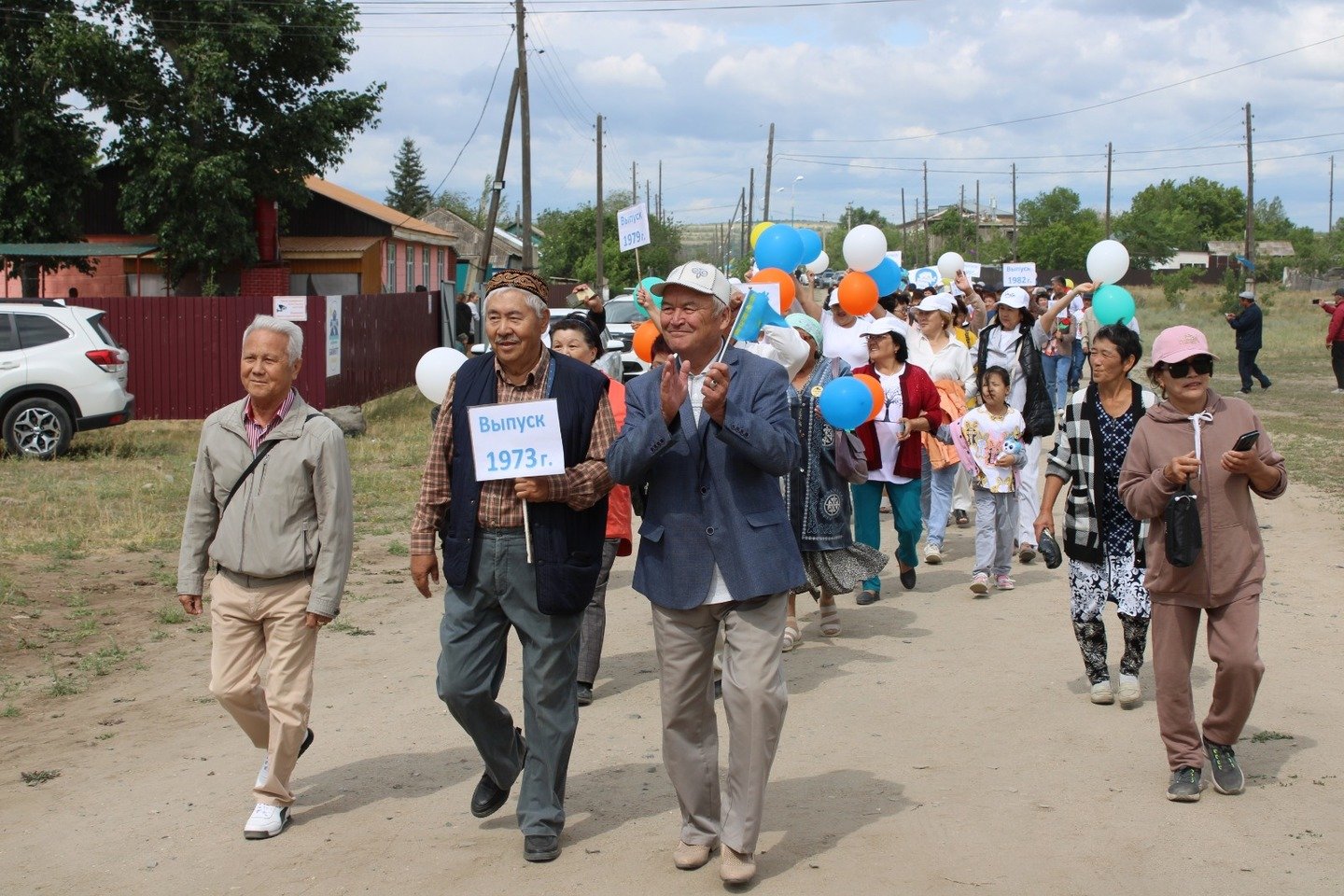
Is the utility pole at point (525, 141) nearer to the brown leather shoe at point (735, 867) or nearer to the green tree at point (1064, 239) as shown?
the brown leather shoe at point (735, 867)

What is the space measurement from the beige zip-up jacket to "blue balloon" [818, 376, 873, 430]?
114 inches

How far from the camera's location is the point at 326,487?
5117mm

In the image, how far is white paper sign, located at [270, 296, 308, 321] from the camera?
19.4 meters

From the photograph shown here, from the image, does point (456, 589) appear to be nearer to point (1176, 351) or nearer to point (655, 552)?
point (655, 552)

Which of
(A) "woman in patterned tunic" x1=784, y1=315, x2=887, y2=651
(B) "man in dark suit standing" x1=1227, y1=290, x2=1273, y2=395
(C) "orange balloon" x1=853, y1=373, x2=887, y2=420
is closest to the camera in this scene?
(A) "woman in patterned tunic" x1=784, y1=315, x2=887, y2=651

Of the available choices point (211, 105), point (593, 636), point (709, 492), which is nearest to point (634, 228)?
point (593, 636)

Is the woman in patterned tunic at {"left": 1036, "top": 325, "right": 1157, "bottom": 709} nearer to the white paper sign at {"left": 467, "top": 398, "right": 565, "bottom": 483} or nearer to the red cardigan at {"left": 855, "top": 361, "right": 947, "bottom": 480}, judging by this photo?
the red cardigan at {"left": 855, "top": 361, "right": 947, "bottom": 480}

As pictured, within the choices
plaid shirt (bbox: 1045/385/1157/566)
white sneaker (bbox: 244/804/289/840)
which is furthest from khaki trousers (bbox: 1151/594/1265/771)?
white sneaker (bbox: 244/804/289/840)

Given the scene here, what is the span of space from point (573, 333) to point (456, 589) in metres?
2.31

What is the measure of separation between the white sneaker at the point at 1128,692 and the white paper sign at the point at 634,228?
32.5 feet

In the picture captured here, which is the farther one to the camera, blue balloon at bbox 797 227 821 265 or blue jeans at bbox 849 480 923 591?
blue jeans at bbox 849 480 923 591

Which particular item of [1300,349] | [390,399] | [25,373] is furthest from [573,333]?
[1300,349]

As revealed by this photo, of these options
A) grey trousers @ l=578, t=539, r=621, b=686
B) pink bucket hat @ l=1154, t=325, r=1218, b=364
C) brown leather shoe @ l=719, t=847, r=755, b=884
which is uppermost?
pink bucket hat @ l=1154, t=325, r=1218, b=364

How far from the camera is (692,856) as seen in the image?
4668 millimetres
